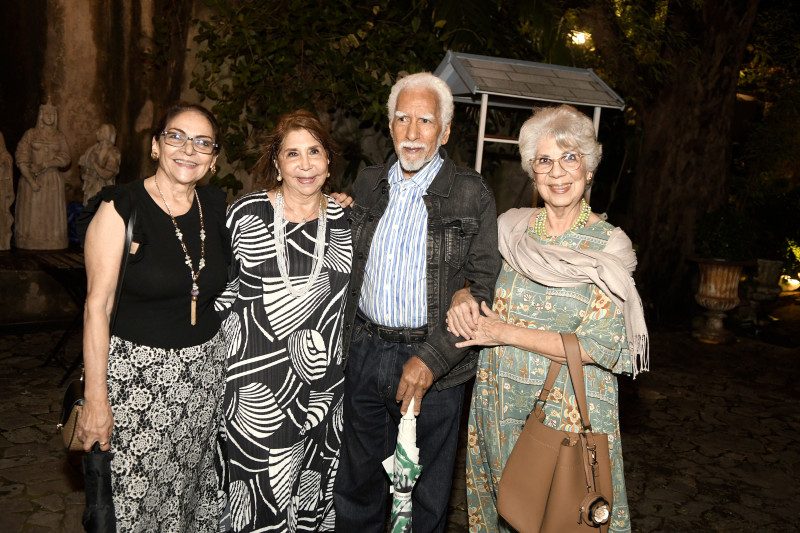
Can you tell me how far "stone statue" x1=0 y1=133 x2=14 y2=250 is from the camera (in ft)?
24.1

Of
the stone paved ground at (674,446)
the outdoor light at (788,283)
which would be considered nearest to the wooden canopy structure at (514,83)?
the stone paved ground at (674,446)

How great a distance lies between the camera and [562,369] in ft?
7.91

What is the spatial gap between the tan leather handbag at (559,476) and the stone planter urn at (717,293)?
6.44 m

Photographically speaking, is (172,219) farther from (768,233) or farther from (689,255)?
(768,233)

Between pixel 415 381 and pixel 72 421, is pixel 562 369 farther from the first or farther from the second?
pixel 72 421

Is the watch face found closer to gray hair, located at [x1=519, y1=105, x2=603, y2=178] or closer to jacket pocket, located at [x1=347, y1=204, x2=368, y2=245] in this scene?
gray hair, located at [x1=519, y1=105, x2=603, y2=178]

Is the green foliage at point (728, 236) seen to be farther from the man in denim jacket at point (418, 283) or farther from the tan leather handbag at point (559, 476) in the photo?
the tan leather handbag at point (559, 476)

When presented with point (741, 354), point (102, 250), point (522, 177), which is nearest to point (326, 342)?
point (102, 250)

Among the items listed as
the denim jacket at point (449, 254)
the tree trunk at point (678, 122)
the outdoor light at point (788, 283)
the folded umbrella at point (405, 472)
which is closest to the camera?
the folded umbrella at point (405, 472)

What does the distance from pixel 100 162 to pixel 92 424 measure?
604 cm

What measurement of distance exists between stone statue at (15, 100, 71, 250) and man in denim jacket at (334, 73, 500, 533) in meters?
6.08

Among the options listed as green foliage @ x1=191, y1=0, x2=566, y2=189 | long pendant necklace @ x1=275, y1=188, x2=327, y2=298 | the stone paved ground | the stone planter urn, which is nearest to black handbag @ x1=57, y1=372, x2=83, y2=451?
the stone paved ground

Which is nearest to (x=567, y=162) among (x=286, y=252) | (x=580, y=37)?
(x=286, y=252)

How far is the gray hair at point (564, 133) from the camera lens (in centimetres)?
235
